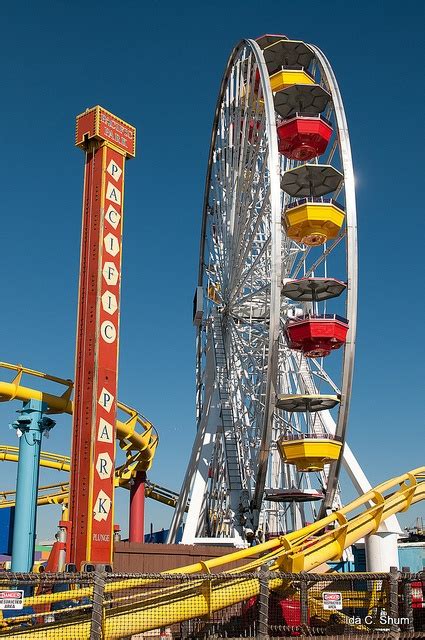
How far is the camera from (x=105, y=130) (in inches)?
842

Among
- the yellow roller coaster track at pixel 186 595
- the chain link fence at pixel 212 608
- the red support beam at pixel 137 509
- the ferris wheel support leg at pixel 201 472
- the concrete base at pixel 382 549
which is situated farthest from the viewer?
the red support beam at pixel 137 509

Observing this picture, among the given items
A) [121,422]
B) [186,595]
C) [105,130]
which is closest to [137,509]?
[121,422]

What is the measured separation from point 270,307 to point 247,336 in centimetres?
649

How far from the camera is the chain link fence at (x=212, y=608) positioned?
770 centimetres

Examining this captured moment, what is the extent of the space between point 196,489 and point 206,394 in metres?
3.87

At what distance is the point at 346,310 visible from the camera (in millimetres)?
20625

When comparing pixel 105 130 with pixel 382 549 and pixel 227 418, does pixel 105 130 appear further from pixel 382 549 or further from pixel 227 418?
pixel 382 549

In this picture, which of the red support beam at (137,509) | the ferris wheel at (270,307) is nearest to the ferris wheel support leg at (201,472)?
the ferris wheel at (270,307)

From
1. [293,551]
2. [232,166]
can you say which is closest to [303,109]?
[232,166]

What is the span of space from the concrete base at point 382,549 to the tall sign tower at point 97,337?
6.62 metres

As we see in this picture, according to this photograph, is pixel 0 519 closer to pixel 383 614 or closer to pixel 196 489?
pixel 196 489

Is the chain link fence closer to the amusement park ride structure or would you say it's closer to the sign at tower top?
the amusement park ride structure

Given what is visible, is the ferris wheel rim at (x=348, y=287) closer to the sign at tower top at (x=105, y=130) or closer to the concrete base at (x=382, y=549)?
the concrete base at (x=382, y=549)

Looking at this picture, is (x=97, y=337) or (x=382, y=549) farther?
(x=382, y=549)
